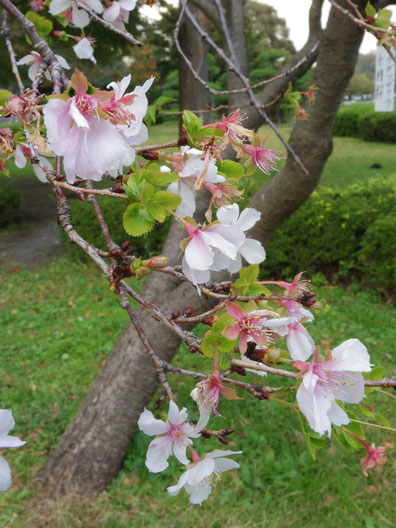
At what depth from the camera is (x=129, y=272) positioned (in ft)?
2.41

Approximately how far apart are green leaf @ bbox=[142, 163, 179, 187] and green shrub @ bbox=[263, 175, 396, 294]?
4.46 meters

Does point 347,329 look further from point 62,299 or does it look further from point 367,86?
point 367,86

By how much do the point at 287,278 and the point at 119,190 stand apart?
480cm

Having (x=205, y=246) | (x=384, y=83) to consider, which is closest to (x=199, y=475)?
(x=205, y=246)

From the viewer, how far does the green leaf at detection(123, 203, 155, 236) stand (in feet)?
2.15

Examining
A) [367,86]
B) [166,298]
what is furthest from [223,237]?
[367,86]

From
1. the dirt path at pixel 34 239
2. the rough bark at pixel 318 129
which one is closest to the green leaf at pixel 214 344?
the rough bark at pixel 318 129

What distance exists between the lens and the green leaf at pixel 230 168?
0.78 m

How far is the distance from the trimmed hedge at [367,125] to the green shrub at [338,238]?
9.67 m

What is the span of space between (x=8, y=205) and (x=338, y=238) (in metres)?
5.42

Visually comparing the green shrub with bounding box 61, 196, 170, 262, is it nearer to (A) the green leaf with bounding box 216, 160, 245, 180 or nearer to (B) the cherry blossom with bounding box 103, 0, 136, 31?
(B) the cherry blossom with bounding box 103, 0, 136, 31

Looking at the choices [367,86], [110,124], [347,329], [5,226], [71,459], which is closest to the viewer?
[110,124]

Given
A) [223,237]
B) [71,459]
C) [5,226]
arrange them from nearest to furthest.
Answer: [223,237]
[71,459]
[5,226]

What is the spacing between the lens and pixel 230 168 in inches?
31.1
